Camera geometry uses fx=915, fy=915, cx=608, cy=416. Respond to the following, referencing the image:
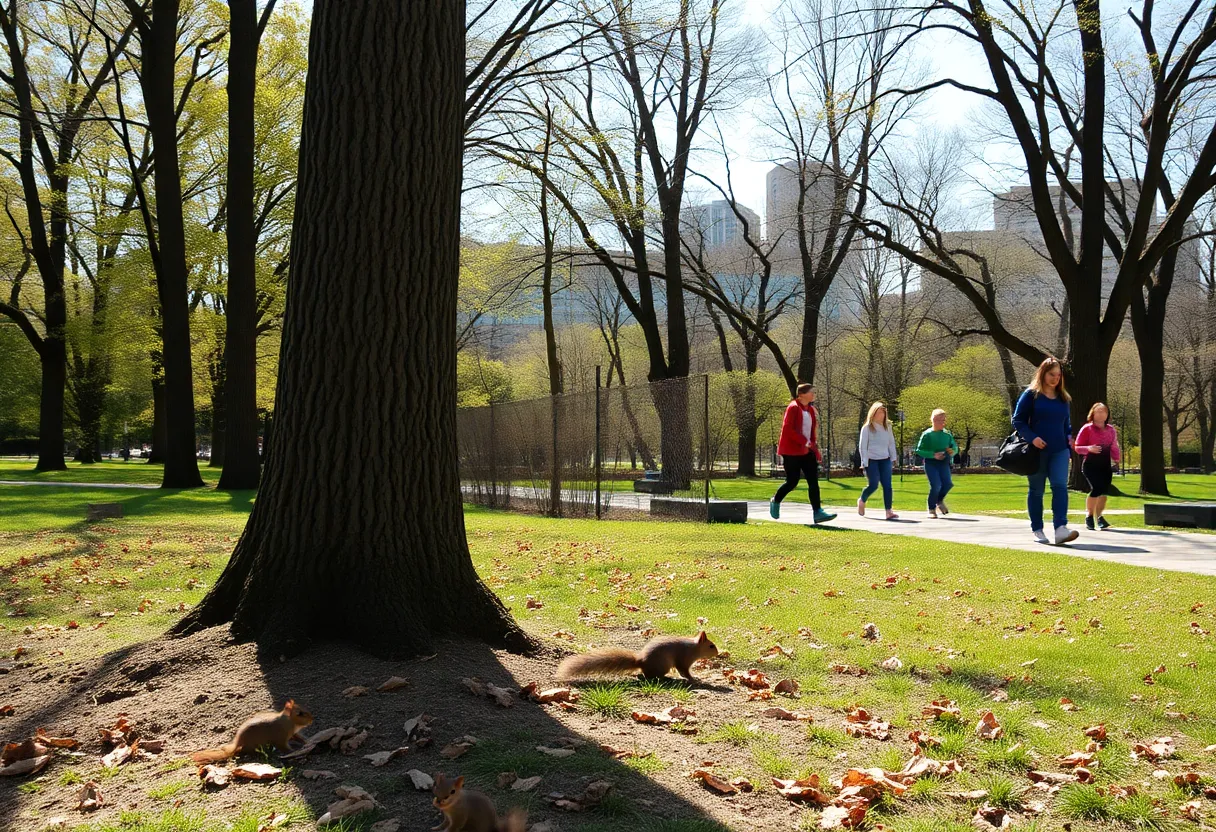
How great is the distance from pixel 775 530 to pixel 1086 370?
38.3ft

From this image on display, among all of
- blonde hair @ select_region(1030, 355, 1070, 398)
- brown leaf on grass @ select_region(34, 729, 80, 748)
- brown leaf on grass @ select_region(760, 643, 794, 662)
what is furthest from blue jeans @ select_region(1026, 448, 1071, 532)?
brown leaf on grass @ select_region(34, 729, 80, 748)

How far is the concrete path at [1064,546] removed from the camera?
966 centimetres

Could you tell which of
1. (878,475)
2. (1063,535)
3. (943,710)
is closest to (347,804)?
(943,710)

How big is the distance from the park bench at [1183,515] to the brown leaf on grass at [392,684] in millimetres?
13145

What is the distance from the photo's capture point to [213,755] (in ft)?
11.5

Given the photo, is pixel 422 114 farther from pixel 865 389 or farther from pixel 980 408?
pixel 980 408

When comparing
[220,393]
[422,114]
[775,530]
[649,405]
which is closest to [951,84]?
[649,405]

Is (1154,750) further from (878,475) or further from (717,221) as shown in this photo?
(717,221)

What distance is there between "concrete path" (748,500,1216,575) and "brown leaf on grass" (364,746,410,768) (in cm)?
800

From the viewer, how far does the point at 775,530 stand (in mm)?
12883

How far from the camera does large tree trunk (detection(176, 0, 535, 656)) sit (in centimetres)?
457

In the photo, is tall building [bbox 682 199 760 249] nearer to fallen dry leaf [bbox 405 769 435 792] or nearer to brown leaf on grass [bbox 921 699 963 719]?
brown leaf on grass [bbox 921 699 963 719]

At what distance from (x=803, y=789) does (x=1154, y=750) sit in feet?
5.32

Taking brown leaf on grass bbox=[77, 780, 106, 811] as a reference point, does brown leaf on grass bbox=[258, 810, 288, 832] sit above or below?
above
